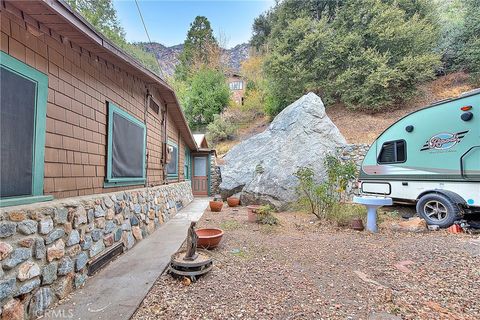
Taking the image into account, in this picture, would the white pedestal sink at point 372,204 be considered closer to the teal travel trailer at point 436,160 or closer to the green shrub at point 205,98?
the teal travel trailer at point 436,160

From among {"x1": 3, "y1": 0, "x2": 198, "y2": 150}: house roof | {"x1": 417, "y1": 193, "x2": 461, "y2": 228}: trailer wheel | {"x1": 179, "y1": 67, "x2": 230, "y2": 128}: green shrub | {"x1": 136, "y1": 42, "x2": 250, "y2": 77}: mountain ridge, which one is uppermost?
{"x1": 136, "y1": 42, "x2": 250, "y2": 77}: mountain ridge

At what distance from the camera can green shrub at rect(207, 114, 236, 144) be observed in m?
16.7

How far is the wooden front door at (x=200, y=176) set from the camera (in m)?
12.2

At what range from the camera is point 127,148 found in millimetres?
4367

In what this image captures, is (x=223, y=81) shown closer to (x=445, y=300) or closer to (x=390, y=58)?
(x=390, y=58)

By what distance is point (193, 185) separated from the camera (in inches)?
480

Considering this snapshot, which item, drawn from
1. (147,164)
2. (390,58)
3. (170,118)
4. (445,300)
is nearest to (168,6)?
(170,118)

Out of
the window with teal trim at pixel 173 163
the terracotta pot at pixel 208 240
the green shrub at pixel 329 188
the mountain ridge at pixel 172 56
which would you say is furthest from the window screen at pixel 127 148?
the mountain ridge at pixel 172 56

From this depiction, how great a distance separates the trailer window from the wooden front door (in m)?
8.14

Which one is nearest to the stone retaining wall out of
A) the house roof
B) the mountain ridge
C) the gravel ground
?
the gravel ground

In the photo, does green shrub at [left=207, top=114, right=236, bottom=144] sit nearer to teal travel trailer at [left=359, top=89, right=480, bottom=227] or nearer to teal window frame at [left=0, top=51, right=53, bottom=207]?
teal travel trailer at [left=359, top=89, right=480, bottom=227]

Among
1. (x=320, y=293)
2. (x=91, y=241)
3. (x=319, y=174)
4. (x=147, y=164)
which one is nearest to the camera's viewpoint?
(x=320, y=293)

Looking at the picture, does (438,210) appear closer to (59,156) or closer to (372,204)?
(372,204)

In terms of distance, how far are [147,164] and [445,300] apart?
5.30 metres
